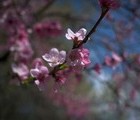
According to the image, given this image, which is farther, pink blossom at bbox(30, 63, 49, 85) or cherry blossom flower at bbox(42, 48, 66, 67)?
pink blossom at bbox(30, 63, 49, 85)

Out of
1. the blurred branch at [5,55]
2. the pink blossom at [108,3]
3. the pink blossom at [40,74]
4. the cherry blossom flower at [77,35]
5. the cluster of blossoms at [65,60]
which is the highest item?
the pink blossom at [108,3]

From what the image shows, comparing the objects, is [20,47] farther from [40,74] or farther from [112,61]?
[40,74]

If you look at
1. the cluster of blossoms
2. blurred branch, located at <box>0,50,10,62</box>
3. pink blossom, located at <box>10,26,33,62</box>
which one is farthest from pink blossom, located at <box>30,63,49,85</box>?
blurred branch, located at <box>0,50,10,62</box>

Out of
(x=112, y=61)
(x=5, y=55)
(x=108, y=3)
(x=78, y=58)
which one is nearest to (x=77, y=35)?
(x=78, y=58)

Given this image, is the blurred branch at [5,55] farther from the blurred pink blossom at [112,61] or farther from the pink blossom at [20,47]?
the blurred pink blossom at [112,61]

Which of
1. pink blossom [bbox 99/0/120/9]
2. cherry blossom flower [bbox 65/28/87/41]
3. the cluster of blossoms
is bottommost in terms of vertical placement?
the cluster of blossoms

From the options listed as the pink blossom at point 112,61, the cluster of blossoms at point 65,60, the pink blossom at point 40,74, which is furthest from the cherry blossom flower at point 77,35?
the pink blossom at point 112,61

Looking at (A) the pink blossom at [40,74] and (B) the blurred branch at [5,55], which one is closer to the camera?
(A) the pink blossom at [40,74]

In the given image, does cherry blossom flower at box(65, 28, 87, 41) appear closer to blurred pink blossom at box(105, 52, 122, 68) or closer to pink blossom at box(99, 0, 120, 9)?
pink blossom at box(99, 0, 120, 9)
